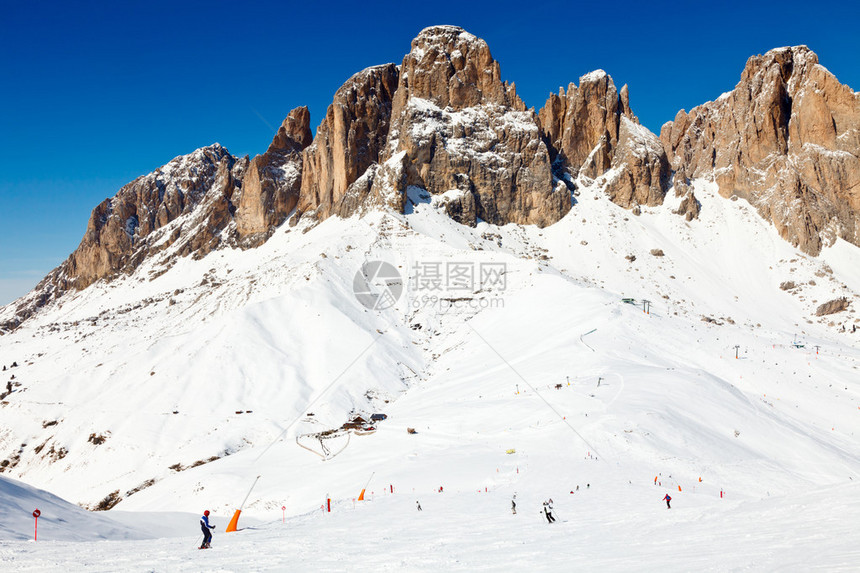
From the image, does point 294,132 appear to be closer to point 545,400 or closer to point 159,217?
point 159,217

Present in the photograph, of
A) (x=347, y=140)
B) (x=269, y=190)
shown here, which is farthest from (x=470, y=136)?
(x=269, y=190)

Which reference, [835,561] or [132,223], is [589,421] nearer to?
[835,561]

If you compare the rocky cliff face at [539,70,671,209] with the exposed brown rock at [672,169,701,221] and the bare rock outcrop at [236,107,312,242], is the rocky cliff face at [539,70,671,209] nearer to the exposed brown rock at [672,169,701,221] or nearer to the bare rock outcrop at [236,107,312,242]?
the exposed brown rock at [672,169,701,221]

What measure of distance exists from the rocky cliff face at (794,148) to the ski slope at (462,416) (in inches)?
311

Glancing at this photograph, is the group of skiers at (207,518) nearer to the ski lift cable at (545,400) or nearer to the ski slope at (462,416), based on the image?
the ski slope at (462,416)

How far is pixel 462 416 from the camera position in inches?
1346

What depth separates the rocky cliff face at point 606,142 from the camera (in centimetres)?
10675

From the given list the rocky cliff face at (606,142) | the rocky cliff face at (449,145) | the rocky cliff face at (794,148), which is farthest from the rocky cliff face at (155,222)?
the rocky cliff face at (794,148)

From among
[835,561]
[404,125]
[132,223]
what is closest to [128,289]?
[132,223]

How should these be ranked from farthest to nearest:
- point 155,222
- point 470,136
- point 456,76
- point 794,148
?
point 155,222
point 456,76
point 470,136
point 794,148

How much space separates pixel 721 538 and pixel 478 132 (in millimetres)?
102524

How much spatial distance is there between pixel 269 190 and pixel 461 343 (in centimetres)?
8668

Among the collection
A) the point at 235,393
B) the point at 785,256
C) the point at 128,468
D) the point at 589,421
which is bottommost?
the point at 128,468

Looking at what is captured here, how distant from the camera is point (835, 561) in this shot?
7.45m
